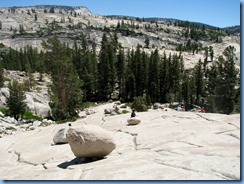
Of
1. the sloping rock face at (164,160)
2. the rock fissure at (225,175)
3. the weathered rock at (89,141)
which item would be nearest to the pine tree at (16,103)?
the sloping rock face at (164,160)

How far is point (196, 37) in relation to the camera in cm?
16588

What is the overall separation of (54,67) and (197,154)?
2453 centimetres

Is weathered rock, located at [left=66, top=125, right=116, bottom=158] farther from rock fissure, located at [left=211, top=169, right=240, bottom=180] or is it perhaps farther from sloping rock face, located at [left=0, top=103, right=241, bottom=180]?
rock fissure, located at [left=211, top=169, right=240, bottom=180]

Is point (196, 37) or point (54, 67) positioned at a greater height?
point (196, 37)

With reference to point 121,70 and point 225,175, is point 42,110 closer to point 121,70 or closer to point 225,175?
point 225,175

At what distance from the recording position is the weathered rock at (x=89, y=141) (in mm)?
7258

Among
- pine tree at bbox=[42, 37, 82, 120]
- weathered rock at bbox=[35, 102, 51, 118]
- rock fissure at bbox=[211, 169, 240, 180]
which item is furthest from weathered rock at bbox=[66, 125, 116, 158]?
weathered rock at bbox=[35, 102, 51, 118]

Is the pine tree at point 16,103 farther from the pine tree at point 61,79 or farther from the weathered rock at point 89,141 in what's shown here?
the weathered rock at point 89,141

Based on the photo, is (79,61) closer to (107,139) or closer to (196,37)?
(107,139)

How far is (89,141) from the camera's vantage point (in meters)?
7.21

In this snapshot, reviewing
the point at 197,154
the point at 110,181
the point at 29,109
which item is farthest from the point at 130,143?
the point at 29,109

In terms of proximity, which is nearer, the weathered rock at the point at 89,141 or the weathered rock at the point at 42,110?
the weathered rock at the point at 89,141

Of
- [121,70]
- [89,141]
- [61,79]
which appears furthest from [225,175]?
[121,70]

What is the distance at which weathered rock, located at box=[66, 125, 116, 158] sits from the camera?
7.26 meters
